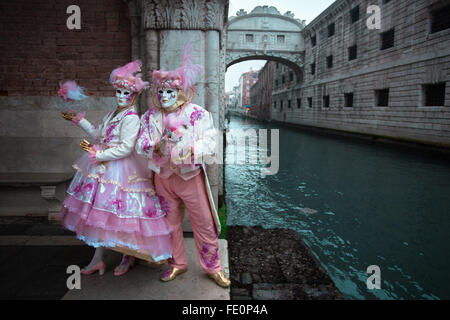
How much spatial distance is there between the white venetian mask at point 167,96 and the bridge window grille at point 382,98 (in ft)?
55.9

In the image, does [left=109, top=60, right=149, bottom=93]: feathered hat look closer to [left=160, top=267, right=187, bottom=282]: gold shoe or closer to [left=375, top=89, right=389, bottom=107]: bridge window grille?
[left=160, top=267, right=187, bottom=282]: gold shoe

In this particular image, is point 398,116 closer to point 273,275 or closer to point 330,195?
point 330,195

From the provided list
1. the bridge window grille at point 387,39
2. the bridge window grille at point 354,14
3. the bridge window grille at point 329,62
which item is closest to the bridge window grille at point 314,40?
the bridge window grille at point 329,62

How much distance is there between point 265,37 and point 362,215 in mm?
25698

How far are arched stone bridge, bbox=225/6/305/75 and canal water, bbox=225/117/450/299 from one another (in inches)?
816

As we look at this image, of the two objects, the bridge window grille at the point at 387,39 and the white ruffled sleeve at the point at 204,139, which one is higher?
the bridge window grille at the point at 387,39

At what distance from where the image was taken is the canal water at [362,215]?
3.20 m

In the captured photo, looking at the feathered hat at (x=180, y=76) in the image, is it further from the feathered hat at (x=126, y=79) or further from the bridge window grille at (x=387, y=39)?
the bridge window grille at (x=387, y=39)

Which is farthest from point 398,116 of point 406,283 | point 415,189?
point 406,283

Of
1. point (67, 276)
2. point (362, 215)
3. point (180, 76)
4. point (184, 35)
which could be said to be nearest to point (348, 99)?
point (362, 215)

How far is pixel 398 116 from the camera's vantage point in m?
14.7

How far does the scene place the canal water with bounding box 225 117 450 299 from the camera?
10.5 ft
